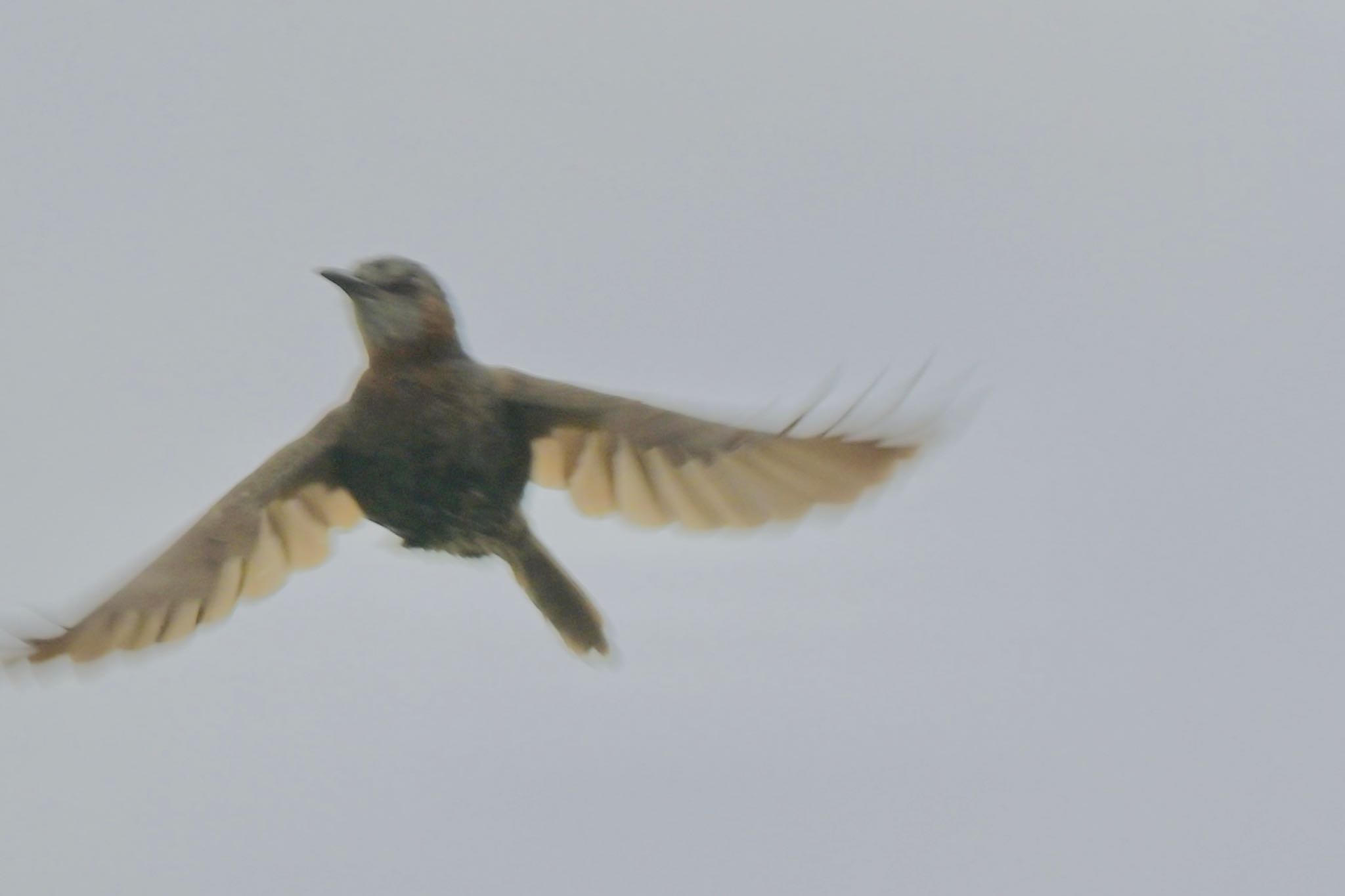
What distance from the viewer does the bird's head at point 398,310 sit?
1273cm

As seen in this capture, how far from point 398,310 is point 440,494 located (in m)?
0.83

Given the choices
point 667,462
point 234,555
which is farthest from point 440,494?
point 234,555

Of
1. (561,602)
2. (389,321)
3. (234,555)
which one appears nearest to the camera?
(389,321)

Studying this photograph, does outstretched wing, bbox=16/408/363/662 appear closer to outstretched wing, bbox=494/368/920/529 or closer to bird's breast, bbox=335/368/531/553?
bird's breast, bbox=335/368/531/553

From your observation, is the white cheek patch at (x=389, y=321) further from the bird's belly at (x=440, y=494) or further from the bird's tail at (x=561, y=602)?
the bird's tail at (x=561, y=602)

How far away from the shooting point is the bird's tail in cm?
1307

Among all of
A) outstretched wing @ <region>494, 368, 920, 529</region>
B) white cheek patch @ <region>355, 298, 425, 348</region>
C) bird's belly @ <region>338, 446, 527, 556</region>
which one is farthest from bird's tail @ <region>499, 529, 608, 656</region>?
white cheek patch @ <region>355, 298, 425, 348</region>

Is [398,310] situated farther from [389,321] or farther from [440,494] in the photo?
[440,494]

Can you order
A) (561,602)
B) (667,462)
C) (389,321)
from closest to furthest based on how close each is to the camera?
(389,321) → (667,462) → (561,602)

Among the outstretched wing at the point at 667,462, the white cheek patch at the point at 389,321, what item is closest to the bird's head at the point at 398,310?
the white cheek patch at the point at 389,321

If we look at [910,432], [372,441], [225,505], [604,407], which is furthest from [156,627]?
[910,432]

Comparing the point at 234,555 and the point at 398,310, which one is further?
the point at 234,555

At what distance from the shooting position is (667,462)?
12.9 meters

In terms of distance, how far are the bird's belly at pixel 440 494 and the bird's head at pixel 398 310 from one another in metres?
0.46
